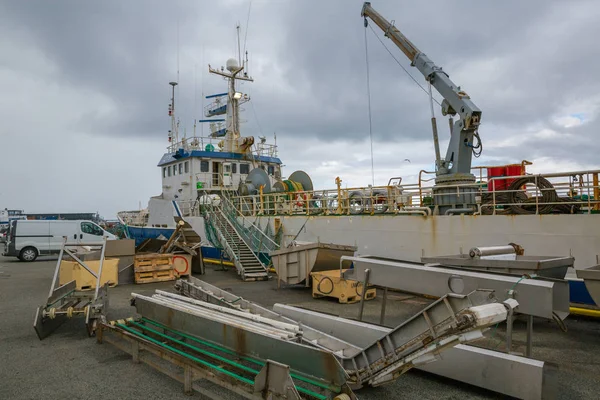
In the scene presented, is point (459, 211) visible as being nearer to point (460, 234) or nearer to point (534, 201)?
point (460, 234)

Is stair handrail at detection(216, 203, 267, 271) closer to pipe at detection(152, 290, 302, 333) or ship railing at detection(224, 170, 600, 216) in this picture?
ship railing at detection(224, 170, 600, 216)

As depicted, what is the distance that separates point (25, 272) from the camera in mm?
15609

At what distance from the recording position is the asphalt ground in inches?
174

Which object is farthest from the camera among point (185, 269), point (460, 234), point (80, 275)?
point (185, 269)

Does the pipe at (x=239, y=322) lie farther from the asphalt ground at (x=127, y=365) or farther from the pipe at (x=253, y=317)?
the asphalt ground at (x=127, y=365)

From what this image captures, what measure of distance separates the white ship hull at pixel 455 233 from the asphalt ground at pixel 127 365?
1666 millimetres

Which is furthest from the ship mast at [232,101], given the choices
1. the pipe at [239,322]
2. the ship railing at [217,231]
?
the pipe at [239,322]

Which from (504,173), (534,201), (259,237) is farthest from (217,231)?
(534,201)

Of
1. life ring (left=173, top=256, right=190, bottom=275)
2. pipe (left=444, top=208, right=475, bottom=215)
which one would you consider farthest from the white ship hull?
life ring (left=173, top=256, right=190, bottom=275)

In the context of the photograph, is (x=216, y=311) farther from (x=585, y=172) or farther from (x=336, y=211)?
(x=336, y=211)

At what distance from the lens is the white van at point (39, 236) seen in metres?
19.8

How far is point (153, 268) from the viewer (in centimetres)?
1255

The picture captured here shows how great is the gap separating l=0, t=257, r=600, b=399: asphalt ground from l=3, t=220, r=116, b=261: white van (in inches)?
480

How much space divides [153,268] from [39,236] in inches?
455
